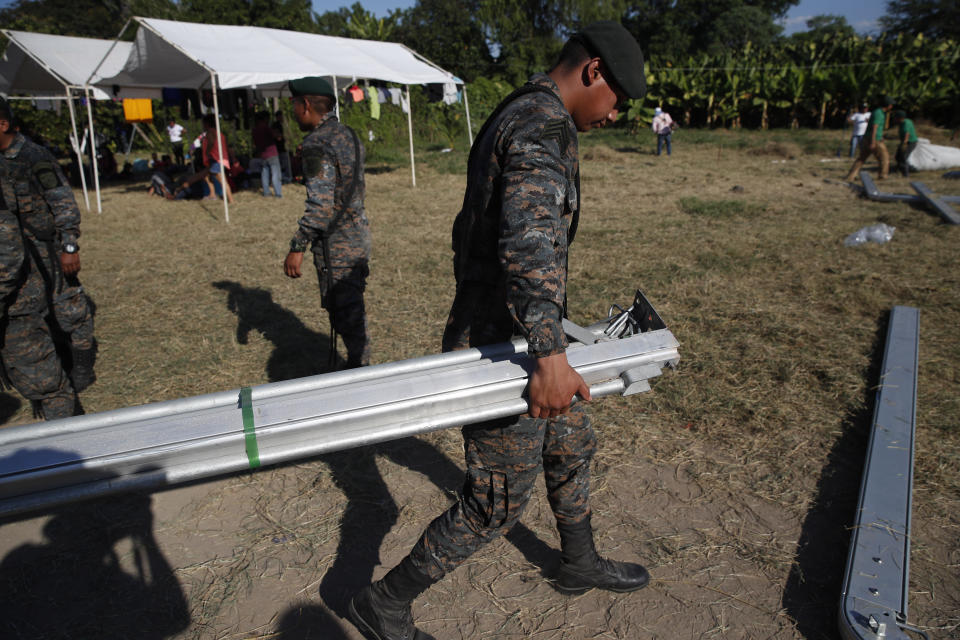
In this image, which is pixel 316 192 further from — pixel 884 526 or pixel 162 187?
pixel 162 187

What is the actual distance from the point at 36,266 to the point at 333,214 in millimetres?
1740

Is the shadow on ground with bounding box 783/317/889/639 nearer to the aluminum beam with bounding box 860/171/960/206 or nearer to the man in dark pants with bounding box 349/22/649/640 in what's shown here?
the man in dark pants with bounding box 349/22/649/640

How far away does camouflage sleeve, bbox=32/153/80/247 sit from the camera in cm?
359

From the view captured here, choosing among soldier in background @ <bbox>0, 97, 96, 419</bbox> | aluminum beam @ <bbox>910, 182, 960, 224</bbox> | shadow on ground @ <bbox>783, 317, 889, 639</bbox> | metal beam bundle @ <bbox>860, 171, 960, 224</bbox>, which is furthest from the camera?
metal beam bundle @ <bbox>860, 171, 960, 224</bbox>

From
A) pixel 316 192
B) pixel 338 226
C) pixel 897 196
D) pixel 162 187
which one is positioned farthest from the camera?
pixel 162 187

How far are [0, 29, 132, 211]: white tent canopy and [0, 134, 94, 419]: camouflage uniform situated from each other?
10.2 meters

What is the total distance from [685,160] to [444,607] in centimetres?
1613

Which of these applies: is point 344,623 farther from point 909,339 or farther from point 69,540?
point 909,339

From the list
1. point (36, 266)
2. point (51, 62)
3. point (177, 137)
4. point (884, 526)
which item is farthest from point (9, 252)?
point (177, 137)

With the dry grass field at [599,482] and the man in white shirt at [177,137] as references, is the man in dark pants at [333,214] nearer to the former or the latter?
the dry grass field at [599,482]

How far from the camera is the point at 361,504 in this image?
10.0 ft

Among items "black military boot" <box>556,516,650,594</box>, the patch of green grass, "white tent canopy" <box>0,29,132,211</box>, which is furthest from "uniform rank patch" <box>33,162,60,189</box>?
"white tent canopy" <box>0,29,132,211</box>

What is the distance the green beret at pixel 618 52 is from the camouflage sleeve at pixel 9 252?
3097 mm

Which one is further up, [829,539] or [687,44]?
[687,44]
